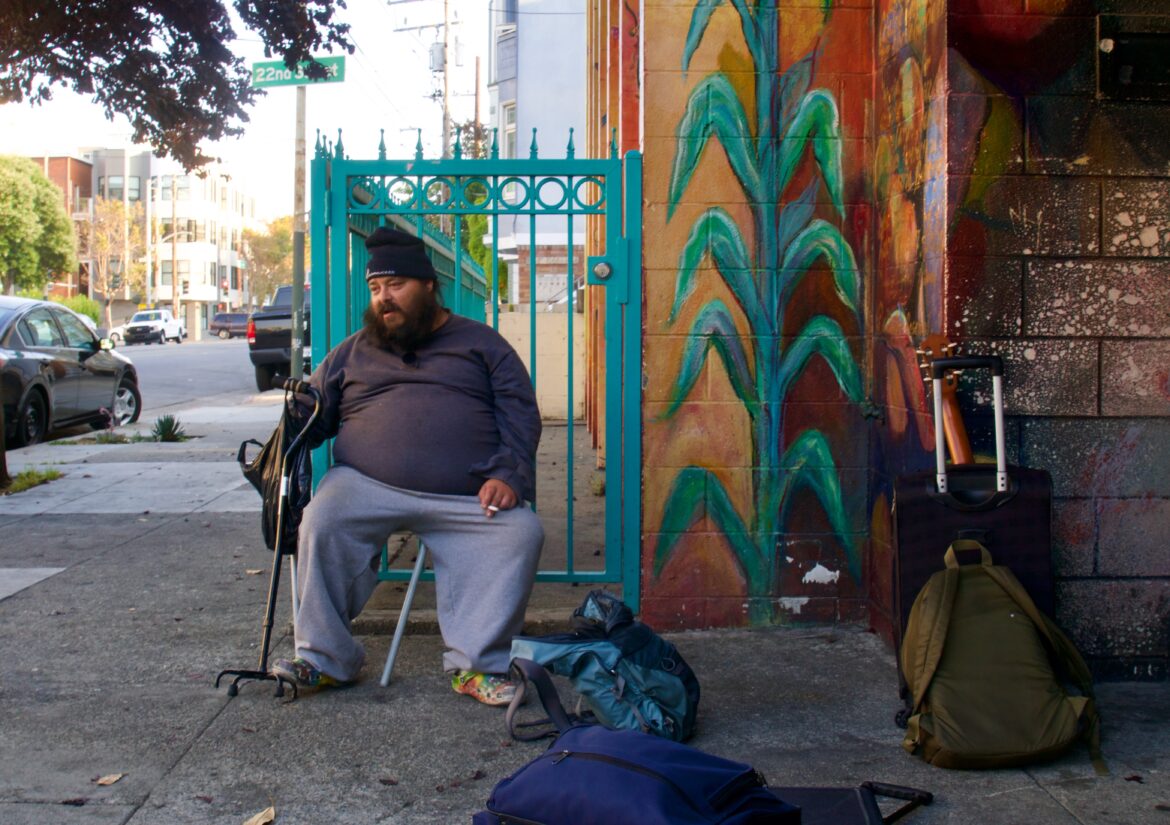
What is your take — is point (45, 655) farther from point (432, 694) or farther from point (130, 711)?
point (432, 694)

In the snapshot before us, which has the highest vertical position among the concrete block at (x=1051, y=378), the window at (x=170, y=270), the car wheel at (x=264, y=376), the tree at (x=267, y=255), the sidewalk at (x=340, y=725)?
the tree at (x=267, y=255)

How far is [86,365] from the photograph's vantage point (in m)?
13.5

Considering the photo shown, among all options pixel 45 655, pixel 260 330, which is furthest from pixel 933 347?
pixel 260 330

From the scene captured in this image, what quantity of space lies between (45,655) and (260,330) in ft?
53.9

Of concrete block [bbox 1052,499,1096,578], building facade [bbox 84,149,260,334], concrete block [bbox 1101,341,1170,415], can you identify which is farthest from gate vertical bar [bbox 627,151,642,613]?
building facade [bbox 84,149,260,334]

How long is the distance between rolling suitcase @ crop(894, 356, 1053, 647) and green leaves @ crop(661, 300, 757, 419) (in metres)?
1.16

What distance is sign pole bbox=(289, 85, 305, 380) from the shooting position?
923 cm

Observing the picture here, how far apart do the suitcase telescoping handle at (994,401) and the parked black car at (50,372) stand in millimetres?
9613

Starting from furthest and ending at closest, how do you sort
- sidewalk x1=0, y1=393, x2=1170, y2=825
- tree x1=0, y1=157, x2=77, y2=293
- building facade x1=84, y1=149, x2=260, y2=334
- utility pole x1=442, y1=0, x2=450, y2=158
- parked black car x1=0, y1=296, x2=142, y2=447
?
building facade x1=84, y1=149, x2=260, y2=334, tree x1=0, y1=157, x2=77, y2=293, utility pole x1=442, y1=0, x2=450, y2=158, parked black car x1=0, y1=296, x2=142, y2=447, sidewalk x1=0, y1=393, x2=1170, y2=825

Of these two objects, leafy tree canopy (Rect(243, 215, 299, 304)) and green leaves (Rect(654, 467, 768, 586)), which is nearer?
green leaves (Rect(654, 467, 768, 586))

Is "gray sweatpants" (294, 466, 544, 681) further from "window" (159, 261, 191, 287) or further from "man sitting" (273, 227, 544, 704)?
"window" (159, 261, 191, 287)

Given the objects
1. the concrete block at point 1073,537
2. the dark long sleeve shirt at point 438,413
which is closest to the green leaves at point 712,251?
the dark long sleeve shirt at point 438,413

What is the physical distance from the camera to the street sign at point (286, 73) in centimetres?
997

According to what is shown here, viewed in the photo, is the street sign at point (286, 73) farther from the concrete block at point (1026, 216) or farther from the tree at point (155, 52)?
the concrete block at point (1026, 216)
